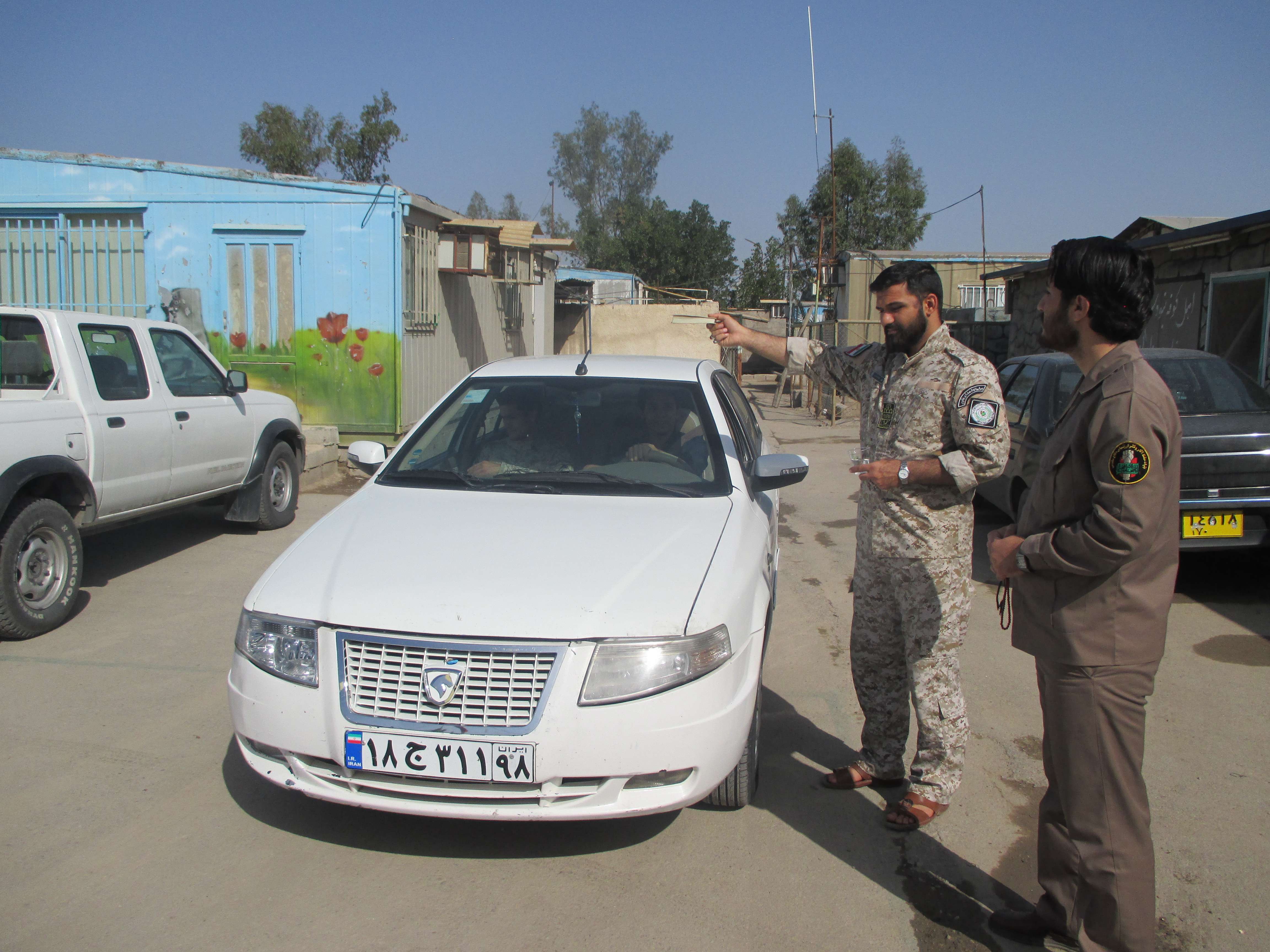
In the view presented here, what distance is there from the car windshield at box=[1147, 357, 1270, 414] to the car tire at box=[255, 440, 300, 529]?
6.82 m

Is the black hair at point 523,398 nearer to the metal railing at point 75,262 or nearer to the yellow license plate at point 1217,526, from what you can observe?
the yellow license plate at point 1217,526

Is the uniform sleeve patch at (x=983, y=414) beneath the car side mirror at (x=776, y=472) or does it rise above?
above

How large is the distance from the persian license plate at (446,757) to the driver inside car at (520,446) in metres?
1.52

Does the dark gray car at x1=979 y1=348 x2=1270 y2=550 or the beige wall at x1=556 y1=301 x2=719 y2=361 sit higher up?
the beige wall at x1=556 y1=301 x2=719 y2=361

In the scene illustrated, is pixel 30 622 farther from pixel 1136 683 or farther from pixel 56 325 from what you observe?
pixel 1136 683

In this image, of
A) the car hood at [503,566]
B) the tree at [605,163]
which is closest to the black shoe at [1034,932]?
the car hood at [503,566]

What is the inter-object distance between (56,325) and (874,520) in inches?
196

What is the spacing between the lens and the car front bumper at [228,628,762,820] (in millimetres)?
2609

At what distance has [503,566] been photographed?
2.98 metres

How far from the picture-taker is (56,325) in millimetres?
5473

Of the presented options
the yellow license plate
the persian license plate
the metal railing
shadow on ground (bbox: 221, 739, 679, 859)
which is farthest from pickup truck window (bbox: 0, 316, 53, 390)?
the yellow license plate

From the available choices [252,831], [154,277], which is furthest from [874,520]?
[154,277]

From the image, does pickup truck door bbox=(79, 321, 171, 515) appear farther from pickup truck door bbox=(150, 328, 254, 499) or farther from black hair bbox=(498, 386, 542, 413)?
black hair bbox=(498, 386, 542, 413)

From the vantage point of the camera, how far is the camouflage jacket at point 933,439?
301cm
